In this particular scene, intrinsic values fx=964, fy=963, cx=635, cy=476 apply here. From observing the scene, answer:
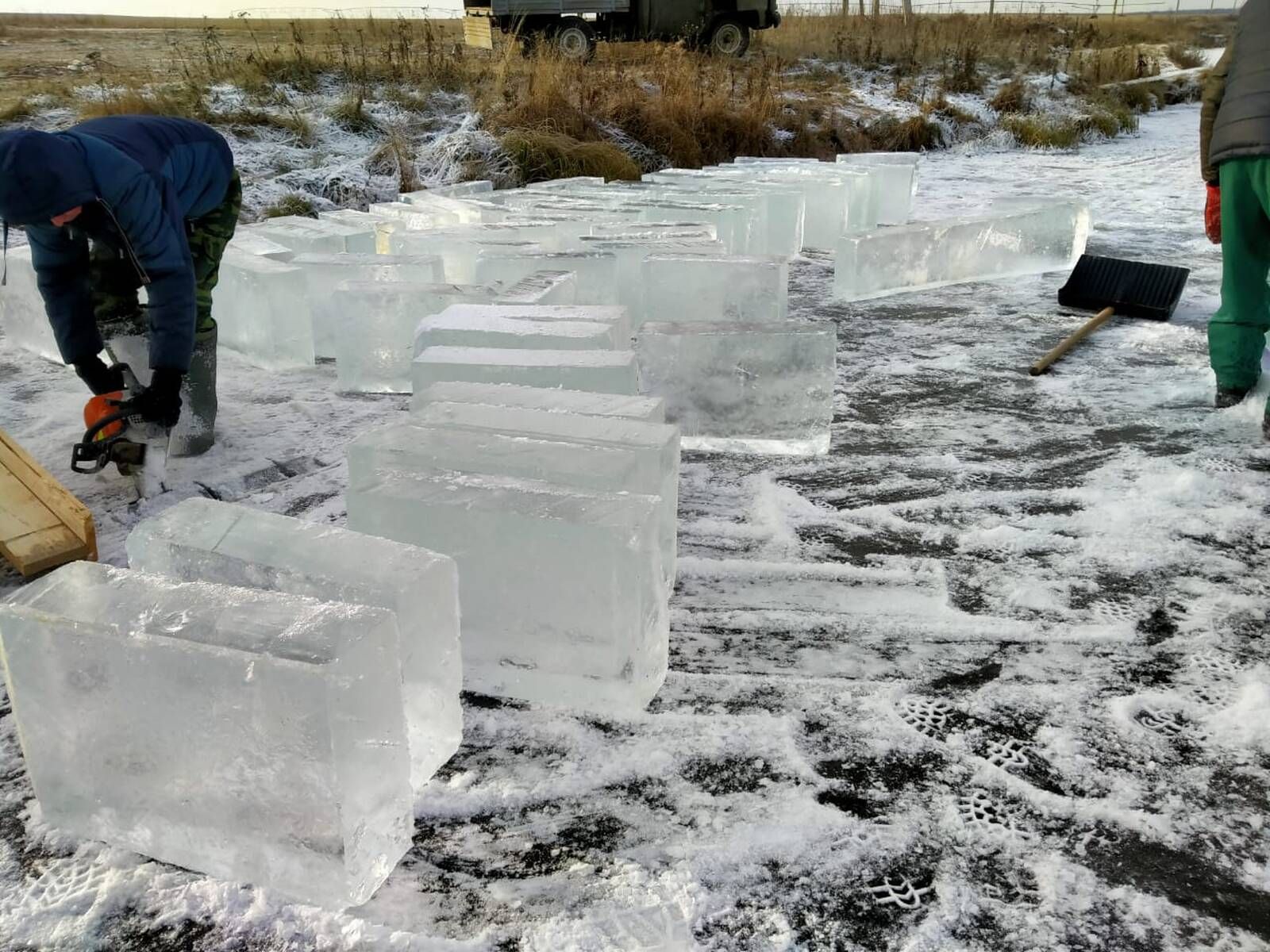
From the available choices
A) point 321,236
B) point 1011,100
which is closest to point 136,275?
point 321,236

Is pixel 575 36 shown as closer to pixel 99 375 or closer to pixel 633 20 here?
pixel 633 20

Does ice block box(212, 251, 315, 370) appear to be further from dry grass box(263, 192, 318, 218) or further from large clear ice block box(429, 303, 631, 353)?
dry grass box(263, 192, 318, 218)

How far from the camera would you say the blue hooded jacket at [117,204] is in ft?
7.19

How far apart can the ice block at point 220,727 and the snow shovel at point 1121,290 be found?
3.63 m

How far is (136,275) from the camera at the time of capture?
279 centimetres

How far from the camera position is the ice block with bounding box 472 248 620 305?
383cm

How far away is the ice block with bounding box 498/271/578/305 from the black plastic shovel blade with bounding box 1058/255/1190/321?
2.47 meters

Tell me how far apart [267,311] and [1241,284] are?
11.2 feet

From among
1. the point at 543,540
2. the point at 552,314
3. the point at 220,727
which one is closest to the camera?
the point at 220,727

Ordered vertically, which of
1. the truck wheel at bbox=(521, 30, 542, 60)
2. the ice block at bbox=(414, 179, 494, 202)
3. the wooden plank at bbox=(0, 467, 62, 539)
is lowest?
the wooden plank at bbox=(0, 467, 62, 539)

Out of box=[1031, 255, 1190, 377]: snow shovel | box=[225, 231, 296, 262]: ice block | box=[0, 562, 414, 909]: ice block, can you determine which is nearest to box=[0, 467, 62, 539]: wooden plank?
box=[0, 562, 414, 909]: ice block

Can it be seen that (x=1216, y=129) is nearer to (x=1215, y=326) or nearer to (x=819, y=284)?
(x=1215, y=326)

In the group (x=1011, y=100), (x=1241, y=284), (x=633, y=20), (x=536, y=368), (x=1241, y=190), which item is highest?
(x=633, y=20)

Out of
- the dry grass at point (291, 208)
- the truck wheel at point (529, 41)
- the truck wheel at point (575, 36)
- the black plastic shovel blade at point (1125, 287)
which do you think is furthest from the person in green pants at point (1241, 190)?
the truck wheel at point (575, 36)
